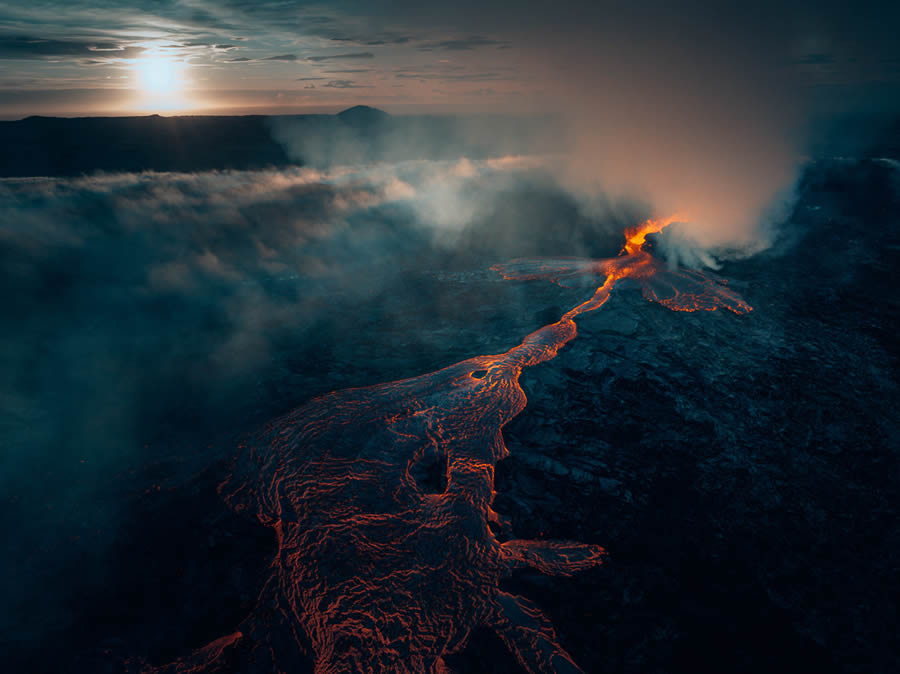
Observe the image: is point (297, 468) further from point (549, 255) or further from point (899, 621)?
point (549, 255)

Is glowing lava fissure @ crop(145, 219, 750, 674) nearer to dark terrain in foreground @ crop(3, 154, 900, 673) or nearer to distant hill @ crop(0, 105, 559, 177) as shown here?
dark terrain in foreground @ crop(3, 154, 900, 673)

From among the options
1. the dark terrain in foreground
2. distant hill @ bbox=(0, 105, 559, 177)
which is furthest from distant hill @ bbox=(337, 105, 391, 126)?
the dark terrain in foreground

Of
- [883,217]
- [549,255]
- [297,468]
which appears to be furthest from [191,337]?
[883,217]

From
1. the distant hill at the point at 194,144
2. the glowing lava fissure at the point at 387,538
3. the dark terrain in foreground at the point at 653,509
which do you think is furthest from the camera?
the distant hill at the point at 194,144

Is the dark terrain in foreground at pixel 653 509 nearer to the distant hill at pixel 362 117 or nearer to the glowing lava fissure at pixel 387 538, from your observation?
the glowing lava fissure at pixel 387 538

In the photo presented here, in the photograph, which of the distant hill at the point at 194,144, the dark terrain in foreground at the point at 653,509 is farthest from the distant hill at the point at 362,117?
the dark terrain in foreground at the point at 653,509

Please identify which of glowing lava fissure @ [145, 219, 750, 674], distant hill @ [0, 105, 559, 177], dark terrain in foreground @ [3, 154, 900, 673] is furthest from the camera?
distant hill @ [0, 105, 559, 177]

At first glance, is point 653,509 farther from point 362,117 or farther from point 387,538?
point 362,117
